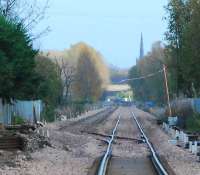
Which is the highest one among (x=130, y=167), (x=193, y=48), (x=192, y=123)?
(x=193, y=48)

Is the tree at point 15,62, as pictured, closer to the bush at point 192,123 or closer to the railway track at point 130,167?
the railway track at point 130,167

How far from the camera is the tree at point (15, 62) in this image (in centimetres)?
3114

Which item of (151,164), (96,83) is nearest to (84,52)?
(96,83)

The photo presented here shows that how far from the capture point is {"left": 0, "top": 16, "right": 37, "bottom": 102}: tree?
31.1 meters

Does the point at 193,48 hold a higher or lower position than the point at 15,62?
higher

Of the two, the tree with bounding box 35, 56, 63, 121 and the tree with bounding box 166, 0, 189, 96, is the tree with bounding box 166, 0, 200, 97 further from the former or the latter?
the tree with bounding box 35, 56, 63, 121

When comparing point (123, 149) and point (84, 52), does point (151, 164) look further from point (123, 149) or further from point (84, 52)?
point (84, 52)

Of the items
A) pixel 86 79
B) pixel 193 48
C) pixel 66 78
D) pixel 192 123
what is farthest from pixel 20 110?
pixel 86 79

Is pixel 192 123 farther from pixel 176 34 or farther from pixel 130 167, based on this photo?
pixel 130 167

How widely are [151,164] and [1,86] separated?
1263 cm

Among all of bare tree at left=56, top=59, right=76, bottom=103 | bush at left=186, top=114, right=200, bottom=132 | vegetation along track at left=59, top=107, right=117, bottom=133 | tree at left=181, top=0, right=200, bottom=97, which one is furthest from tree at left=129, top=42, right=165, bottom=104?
bush at left=186, top=114, right=200, bottom=132

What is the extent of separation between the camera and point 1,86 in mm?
33125

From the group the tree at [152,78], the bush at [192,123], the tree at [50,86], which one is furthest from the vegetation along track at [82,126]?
the tree at [152,78]

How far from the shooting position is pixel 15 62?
33469 millimetres
